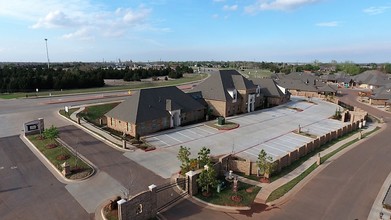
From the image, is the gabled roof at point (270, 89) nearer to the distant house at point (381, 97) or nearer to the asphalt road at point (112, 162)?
the distant house at point (381, 97)

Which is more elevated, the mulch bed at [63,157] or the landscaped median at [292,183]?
the mulch bed at [63,157]

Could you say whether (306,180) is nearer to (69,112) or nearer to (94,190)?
(94,190)

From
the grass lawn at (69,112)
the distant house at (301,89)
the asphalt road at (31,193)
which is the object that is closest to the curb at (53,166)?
the asphalt road at (31,193)

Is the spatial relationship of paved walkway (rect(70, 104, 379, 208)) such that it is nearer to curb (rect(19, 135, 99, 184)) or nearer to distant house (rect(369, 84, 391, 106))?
curb (rect(19, 135, 99, 184))

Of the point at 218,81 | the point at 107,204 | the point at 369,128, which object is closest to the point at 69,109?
the point at 218,81

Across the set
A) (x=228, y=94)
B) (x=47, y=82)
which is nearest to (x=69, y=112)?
(x=228, y=94)

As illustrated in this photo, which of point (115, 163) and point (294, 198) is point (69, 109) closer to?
point (115, 163)
